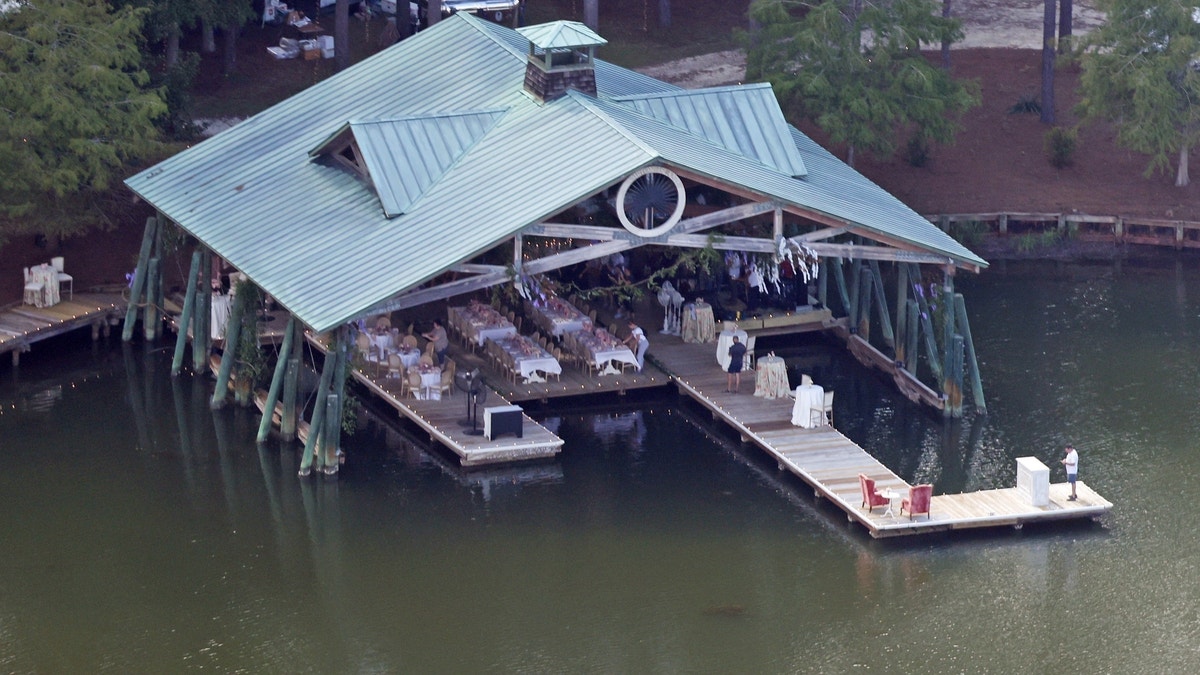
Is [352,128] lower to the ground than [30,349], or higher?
higher

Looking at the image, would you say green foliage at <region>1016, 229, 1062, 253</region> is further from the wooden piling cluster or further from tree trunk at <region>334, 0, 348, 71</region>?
tree trunk at <region>334, 0, 348, 71</region>

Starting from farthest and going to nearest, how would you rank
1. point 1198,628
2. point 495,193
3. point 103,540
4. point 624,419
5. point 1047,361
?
point 1047,361 < point 624,419 < point 495,193 < point 103,540 < point 1198,628

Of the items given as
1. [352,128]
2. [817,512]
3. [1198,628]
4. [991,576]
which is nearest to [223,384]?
[352,128]

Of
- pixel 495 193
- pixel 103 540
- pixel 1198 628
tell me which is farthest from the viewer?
pixel 495 193

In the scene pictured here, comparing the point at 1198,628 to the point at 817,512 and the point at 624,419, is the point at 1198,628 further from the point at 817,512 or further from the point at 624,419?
the point at 624,419

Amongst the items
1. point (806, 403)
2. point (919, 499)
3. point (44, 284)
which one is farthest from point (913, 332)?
point (44, 284)

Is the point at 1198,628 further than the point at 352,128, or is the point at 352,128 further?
the point at 352,128

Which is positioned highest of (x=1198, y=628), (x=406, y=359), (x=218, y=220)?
(x=218, y=220)

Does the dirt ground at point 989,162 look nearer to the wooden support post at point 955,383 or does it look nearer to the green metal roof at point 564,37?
the green metal roof at point 564,37
